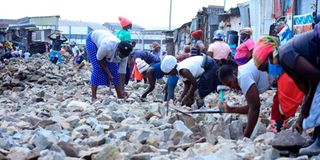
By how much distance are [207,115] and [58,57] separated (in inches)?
758

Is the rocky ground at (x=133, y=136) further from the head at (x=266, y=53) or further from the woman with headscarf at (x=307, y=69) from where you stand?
the head at (x=266, y=53)

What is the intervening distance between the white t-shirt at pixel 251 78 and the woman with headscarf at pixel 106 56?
331 centimetres

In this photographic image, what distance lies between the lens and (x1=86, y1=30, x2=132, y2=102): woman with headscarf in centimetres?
809

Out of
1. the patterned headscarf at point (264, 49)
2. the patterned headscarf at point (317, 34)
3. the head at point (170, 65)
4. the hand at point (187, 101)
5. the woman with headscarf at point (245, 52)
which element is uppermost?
the patterned headscarf at point (317, 34)

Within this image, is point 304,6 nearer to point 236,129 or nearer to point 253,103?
point 236,129

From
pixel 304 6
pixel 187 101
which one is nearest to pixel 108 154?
pixel 187 101

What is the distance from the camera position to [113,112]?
6590mm

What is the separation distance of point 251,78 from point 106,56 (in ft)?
12.1

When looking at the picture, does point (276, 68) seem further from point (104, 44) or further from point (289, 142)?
point (104, 44)

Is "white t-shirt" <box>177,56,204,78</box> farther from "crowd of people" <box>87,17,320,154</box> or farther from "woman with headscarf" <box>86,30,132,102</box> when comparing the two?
"woman with headscarf" <box>86,30,132,102</box>

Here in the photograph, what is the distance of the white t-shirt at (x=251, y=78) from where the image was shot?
4.88 m

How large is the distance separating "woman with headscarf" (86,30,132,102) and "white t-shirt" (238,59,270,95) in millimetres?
3309

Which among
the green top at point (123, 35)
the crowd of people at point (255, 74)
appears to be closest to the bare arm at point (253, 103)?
the crowd of people at point (255, 74)

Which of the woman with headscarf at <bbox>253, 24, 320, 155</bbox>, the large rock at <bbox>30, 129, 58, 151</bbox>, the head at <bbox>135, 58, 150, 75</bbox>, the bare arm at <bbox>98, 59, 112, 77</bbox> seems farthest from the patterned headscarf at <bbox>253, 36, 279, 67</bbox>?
the head at <bbox>135, 58, 150, 75</bbox>
